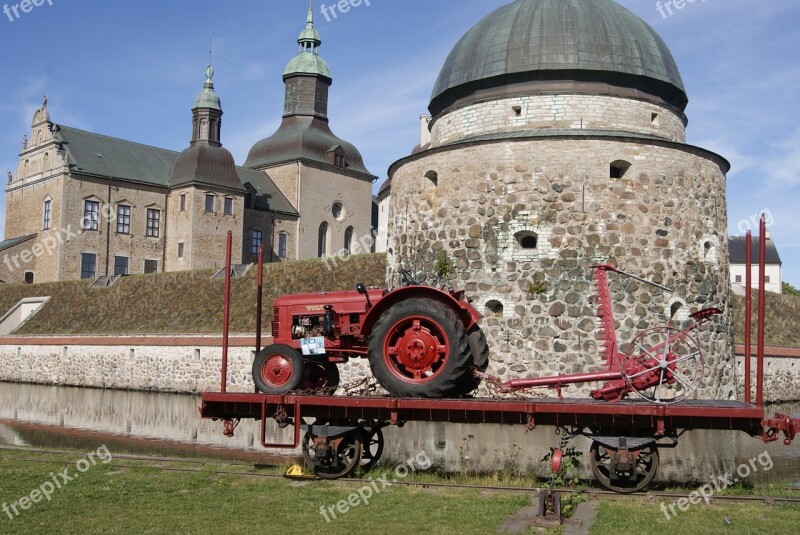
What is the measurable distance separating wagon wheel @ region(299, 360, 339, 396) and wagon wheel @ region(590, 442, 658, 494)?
3.88 metres

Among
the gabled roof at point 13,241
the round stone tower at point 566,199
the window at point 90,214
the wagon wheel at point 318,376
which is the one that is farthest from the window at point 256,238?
the wagon wheel at point 318,376

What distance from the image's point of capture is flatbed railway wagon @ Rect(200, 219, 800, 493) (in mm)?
9617

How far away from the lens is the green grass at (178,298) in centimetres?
2938

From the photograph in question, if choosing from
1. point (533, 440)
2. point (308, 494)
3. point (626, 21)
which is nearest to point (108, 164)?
point (626, 21)

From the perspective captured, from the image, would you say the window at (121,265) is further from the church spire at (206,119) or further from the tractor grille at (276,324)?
the tractor grille at (276,324)

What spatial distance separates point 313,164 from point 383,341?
50.6 metres

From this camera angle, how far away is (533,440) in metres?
15.4

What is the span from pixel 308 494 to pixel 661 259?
1077 centimetres

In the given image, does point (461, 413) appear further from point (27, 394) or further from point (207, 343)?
point (27, 394)

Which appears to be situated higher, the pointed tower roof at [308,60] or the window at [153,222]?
the pointed tower roof at [308,60]

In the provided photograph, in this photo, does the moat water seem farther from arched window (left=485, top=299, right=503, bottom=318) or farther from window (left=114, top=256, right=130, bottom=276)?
window (left=114, top=256, right=130, bottom=276)

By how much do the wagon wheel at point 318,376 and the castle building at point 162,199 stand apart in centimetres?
3997

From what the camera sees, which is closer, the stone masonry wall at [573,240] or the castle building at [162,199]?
the stone masonry wall at [573,240]

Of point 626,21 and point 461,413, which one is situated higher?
point 626,21
